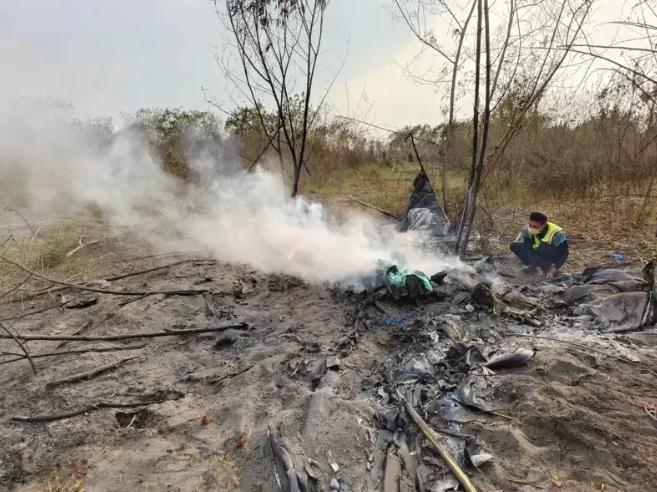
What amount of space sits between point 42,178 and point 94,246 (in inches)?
172

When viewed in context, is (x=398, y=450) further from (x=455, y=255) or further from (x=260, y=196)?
(x=260, y=196)

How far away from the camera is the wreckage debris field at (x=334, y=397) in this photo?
2.75m

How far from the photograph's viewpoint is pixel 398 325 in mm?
4770

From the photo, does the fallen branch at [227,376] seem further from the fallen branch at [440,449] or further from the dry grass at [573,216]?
the dry grass at [573,216]

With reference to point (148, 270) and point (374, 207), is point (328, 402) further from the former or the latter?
point (374, 207)

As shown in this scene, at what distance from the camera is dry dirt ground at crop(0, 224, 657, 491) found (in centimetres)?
275

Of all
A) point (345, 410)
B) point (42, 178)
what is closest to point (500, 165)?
point (345, 410)

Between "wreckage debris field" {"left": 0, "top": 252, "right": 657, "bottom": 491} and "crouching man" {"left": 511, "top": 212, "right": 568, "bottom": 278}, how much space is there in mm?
1224

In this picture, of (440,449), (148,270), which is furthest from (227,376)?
(148,270)

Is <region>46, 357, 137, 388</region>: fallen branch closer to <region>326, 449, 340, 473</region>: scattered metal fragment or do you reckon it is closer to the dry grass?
<region>326, 449, 340, 473</region>: scattered metal fragment

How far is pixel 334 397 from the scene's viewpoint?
135 inches

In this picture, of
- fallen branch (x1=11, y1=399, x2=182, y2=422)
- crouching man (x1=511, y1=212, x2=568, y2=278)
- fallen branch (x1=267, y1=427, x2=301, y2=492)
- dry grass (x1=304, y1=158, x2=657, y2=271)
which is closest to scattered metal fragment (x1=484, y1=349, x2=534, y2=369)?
fallen branch (x1=267, y1=427, x2=301, y2=492)

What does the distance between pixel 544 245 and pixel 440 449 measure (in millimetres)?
4834

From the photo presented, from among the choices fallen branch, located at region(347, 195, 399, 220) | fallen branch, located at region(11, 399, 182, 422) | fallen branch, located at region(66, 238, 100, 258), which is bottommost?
fallen branch, located at region(11, 399, 182, 422)
